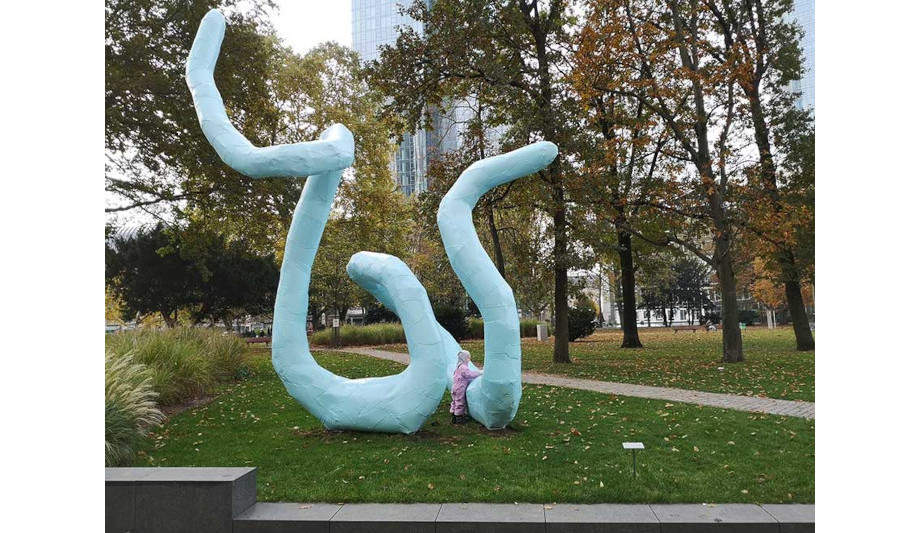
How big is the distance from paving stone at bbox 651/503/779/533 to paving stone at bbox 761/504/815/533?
55 millimetres

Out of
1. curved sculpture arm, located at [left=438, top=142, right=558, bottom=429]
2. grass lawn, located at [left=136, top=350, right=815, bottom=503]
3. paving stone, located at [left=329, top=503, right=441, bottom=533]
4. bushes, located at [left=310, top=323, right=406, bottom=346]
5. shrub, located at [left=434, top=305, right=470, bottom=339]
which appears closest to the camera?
paving stone, located at [left=329, top=503, right=441, bottom=533]

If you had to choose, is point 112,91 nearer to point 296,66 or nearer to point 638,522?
point 296,66

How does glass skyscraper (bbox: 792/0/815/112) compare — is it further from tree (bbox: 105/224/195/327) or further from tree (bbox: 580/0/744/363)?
tree (bbox: 105/224/195/327)

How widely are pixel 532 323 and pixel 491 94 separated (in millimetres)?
20004

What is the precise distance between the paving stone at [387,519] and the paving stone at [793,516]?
2.56 metres

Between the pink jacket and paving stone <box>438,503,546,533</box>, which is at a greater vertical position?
the pink jacket

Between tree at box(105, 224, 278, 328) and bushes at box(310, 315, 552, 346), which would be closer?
tree at box(105, 224, 278, 328)

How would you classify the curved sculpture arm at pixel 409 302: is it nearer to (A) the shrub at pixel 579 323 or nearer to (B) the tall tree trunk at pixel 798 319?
(B) the tall tree trunk at pixel 798 319

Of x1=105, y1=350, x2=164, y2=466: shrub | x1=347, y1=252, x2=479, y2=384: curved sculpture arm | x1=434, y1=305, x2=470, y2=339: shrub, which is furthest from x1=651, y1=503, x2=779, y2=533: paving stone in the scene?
x1=434, y1=305, x2=470, y2=339: shrub

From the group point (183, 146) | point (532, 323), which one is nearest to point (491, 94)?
point (183, 146)

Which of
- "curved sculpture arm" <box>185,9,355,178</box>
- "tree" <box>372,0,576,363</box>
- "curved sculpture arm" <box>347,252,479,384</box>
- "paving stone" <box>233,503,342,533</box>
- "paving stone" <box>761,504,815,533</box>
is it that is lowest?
"paving stone" <box>233,503,342,533</box>

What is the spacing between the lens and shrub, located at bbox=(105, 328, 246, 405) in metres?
11.0

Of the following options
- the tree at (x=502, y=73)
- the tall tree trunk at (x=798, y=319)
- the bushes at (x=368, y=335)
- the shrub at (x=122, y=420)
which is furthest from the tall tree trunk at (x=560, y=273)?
the bushes at (x=368, y=335)

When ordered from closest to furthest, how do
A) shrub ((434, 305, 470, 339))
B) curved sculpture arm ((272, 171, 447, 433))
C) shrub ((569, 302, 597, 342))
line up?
curved sculpture arm ((272, 171, 447, 433)) < shrub ((434, 305, 470, 339)) < shrub ((569, 302, 597, 342))
